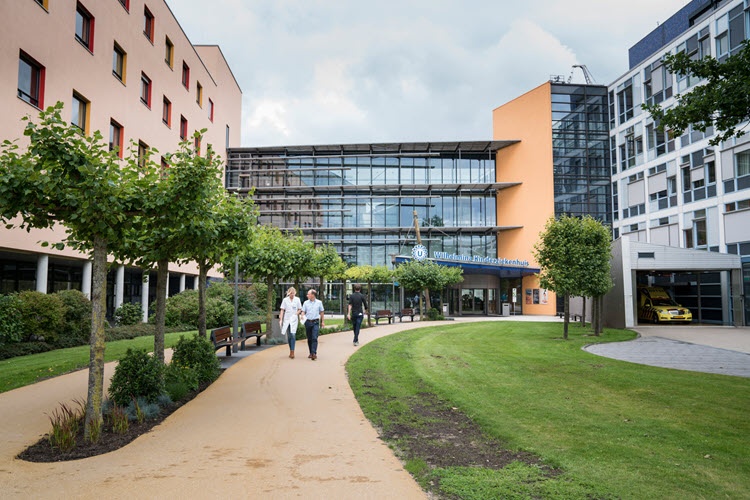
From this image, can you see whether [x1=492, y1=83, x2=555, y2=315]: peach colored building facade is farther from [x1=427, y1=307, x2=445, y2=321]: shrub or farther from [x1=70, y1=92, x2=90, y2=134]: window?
[x1=70, y1=92, x2=90, y2=134]: window

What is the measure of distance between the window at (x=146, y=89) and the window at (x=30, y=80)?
7.59 meters

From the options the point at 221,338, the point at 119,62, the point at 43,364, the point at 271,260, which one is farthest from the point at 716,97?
the point at 119,62

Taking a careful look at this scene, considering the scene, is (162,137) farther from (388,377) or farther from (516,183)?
(516,183)

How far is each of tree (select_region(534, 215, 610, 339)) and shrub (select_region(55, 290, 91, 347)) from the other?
16257 mm

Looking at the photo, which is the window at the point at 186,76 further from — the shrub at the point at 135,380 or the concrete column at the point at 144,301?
the shrub at the point at 135,380

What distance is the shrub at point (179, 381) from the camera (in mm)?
7845

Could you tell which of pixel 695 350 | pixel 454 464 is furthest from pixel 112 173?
pixel 695 350

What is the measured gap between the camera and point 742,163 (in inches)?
984

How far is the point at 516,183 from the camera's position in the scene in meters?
42.4

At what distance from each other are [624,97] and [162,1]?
30.8m

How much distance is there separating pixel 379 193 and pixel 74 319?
3168cm

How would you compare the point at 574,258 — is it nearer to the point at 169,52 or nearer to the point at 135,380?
the point at 135,380

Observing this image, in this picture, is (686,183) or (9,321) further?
(686,183)

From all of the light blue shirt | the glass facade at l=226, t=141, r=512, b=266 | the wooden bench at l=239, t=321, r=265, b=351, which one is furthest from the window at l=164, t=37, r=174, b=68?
the light blue shirt
